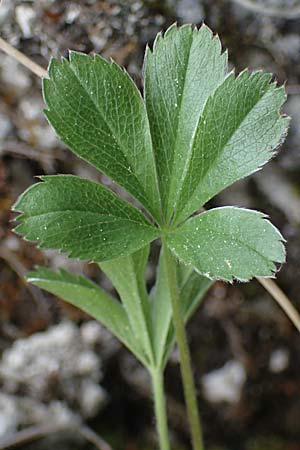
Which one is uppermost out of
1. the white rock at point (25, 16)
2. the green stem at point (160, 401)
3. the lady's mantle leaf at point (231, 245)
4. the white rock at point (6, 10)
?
the white rock at point (6, 10)

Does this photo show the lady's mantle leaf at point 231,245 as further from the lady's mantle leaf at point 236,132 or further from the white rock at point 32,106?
the white rock at point 32,106

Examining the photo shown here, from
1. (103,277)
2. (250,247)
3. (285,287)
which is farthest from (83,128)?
(285,287)

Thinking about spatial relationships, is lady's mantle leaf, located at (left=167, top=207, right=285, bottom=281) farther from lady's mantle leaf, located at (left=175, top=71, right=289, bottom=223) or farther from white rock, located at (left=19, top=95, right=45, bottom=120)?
white rock, located at (left=19, top=95, right=45, bottom=120)

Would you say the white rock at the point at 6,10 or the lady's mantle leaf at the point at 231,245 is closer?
the lady's mantle leaf at the point at 231,245

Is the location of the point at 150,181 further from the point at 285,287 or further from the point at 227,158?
the point at 285,287

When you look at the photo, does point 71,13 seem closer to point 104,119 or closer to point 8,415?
point 104,119

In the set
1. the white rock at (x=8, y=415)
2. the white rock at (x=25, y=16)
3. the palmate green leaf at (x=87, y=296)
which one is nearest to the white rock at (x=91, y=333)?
the white rock at (x=8, y=415)

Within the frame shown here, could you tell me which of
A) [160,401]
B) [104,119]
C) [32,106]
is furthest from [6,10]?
[160,401]
